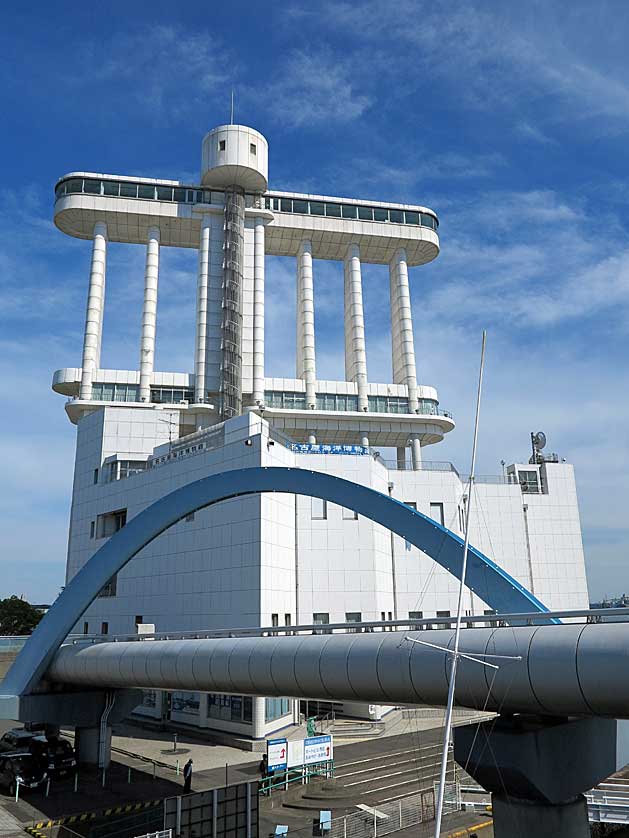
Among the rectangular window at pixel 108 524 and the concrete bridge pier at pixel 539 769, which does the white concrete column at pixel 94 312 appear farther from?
the concrete bridge pier at pixel 539 769

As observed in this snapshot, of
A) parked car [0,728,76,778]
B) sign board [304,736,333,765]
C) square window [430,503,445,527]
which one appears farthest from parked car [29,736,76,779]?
square window [430,503,445,527]

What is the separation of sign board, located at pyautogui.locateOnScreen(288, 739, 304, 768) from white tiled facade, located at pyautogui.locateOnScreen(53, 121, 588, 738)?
10.4m

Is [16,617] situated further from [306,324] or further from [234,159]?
[234,159]

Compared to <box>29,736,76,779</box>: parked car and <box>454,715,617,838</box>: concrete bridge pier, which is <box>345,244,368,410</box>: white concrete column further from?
<box>454,715,617,838</box>: concrete bridge pier

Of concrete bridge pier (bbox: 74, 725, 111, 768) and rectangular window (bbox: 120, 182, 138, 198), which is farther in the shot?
rectangular window (bbox: 120, 182, 138, 198)

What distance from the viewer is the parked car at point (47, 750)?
33.3m

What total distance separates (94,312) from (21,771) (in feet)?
185

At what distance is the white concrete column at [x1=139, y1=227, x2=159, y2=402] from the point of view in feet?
250

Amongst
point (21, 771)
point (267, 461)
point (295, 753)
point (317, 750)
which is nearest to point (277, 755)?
point (295, 753)

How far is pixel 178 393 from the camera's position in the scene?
7712 cm

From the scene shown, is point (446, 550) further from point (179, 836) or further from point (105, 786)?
point (105, 786)

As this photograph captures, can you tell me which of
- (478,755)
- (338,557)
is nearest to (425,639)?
(478,755)

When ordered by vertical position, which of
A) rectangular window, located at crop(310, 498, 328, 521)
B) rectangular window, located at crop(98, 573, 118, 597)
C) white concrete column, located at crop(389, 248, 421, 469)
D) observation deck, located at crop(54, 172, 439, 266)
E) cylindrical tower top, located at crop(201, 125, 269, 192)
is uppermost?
cylindrical tower top, located at crop(201, 125, 269, 192)

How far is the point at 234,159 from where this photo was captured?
7875cm
